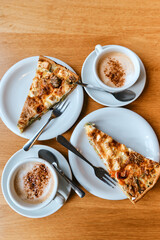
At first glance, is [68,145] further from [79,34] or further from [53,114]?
[79,34]

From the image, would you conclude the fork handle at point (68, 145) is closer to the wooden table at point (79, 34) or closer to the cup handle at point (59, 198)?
the wooden table at point (79, 34)

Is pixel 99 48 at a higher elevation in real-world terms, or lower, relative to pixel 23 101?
higher

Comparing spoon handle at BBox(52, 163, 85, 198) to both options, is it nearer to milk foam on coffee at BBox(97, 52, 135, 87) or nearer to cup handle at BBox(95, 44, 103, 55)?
milk foam on coffee at BBox(97, 52, 135, 87)

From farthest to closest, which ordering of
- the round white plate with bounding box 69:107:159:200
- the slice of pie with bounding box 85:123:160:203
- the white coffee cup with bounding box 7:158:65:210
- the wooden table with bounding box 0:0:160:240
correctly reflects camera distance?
the wooden table with bounding box 0:0:160:240 < the round white plate with bounding box 69:107:159:200 < the slice of pie with bounding box 85:123:160:203 < the white coffee cup with bounding box 7:158:65:210

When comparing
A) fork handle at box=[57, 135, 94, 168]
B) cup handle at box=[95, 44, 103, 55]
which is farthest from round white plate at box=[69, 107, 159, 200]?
cup handle at box=[95, 44, 103, 55]

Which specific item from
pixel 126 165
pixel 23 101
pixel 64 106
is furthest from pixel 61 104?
pixel 126 165

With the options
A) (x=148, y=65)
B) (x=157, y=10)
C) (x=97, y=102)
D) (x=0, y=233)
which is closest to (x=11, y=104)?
(x=97, y=102)
